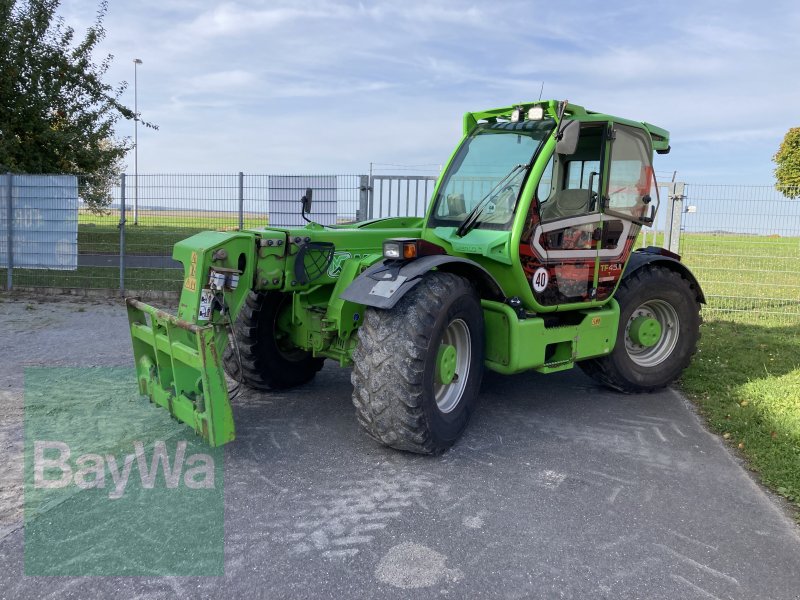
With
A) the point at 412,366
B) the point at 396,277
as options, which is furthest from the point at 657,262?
the point at 412,366

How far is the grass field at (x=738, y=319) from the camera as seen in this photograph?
4.58 m

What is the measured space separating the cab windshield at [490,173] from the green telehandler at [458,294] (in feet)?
0.04

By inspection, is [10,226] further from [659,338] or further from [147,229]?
[659,338]

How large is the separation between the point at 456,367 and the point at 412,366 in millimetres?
694

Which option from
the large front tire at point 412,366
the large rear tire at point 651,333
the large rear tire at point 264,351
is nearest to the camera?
the large front tire at point 412,366

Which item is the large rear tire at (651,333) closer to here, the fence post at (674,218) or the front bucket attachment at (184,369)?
the front bucket attachment at (184,369)

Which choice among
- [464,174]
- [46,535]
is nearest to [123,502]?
[46,535]

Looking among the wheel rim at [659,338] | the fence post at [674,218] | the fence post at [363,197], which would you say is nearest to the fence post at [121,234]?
the fence post at [363,197]

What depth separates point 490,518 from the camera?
334 cm

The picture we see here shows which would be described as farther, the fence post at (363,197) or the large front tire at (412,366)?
the fence post at (363,197)

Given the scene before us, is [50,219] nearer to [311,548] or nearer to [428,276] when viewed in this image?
[428,276]

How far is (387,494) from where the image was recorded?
3572 mm

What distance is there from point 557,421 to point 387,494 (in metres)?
1.88


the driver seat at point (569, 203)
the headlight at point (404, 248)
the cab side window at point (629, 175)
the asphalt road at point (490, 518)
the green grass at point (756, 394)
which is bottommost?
the asphalt road at point (490, 518)
